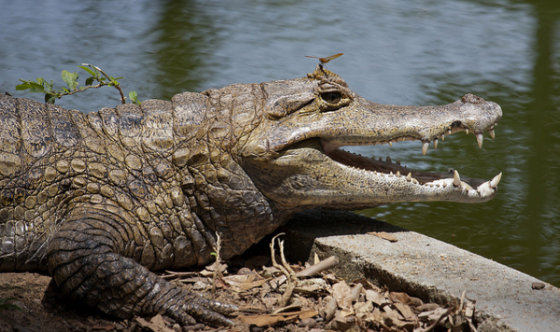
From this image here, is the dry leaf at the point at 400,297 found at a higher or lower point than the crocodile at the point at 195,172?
lower

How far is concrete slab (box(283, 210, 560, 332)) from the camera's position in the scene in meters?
2.38

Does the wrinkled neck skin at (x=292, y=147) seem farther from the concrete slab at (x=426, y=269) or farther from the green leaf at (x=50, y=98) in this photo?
the green leaf at (x=50, y=98)

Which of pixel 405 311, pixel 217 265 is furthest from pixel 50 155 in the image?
pixel 405 311

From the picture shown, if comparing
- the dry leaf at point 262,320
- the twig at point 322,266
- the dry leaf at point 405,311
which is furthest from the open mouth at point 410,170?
the dry leaf at point 262,320

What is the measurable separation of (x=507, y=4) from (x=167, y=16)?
18.9ft

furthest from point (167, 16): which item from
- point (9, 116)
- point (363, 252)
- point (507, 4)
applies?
point (363, 252)

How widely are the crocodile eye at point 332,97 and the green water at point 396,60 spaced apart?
188 centimetres

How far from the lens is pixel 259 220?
3186mm

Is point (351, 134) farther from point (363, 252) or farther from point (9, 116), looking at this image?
point (9, 116)

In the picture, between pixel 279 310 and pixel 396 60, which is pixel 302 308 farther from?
pixel 396 60

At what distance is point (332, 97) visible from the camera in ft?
10.5

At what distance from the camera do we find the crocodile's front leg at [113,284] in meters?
2.65

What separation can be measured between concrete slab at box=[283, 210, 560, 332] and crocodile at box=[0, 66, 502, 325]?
218 mm

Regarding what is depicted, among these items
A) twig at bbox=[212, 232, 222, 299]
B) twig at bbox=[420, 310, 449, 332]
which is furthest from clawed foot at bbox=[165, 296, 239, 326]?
twig at bbox=[420, 310, 449, 332]
